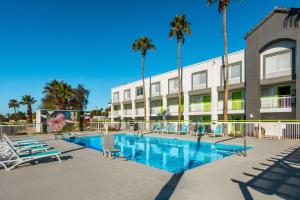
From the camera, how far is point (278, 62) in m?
18.5

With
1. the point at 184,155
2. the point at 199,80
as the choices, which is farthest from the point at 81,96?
Answer: the point at 184,155

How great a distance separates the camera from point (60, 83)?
36000 mm

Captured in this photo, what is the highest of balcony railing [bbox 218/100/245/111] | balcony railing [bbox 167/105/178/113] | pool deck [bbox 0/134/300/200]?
balcony railing [bbox 218/100/245/111]

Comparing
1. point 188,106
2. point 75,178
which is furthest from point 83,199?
point 188,106

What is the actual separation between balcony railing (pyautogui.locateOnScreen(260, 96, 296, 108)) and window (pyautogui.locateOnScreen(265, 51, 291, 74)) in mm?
2642

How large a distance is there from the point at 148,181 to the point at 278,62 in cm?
1853

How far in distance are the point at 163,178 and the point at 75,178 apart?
2.67 metres

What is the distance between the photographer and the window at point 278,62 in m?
18.0

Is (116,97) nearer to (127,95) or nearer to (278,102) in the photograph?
(127,95)

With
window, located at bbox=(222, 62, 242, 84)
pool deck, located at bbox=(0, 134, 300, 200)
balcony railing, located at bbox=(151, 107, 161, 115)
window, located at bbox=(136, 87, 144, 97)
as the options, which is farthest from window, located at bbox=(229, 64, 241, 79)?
window, located at bbox=(136, 87, 144, 97)

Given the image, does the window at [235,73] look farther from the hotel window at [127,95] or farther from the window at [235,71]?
the hotel window at [127,95]

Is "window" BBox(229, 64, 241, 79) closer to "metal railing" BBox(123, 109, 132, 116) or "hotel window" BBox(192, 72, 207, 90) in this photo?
"hotel window" BBox(192, 72, 207, 90)

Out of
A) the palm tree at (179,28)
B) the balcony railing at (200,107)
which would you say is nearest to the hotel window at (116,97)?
the balcony railing at (200,107)

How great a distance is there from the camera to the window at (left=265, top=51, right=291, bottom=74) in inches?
707
